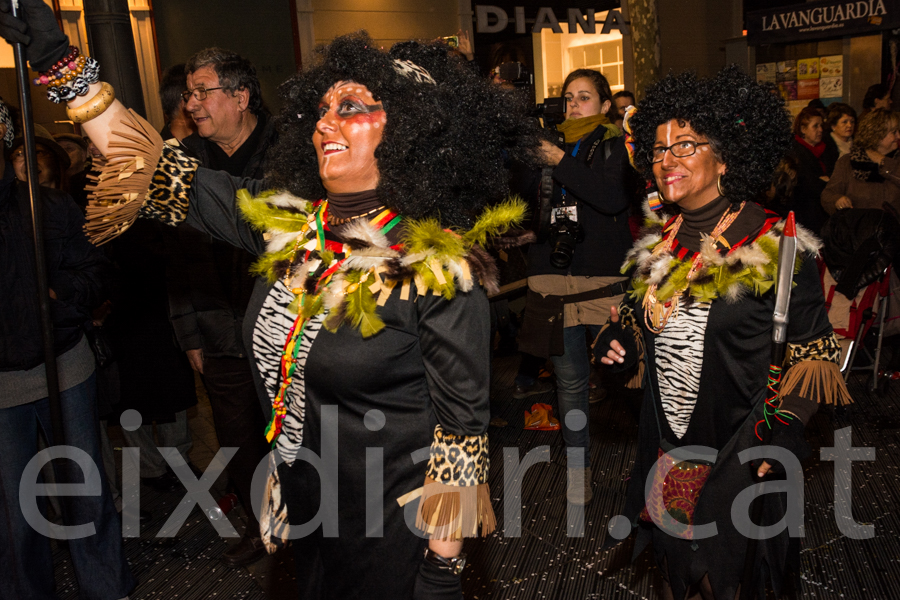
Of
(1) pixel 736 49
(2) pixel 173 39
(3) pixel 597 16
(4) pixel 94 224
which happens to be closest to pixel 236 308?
(4) pixel 94 224

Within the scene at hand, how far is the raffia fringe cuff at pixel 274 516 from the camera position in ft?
7.08

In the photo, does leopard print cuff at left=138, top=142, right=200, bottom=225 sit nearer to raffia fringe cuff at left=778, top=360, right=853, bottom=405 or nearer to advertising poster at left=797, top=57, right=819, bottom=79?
raffia fringe cuff at left=778, top=360, right=853, bottom=405

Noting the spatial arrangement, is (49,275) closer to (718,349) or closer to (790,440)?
(718,349)

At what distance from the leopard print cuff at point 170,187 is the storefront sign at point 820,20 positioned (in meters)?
13.8

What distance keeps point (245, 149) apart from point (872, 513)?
3493 mm

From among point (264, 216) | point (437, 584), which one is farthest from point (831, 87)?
point (437, 584)

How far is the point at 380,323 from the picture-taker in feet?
6.03

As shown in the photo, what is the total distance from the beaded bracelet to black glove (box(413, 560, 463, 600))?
1.38 meters

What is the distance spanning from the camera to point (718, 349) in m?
2.43

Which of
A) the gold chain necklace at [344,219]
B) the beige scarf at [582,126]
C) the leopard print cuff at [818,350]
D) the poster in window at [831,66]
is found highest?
the poster in window at [831,66]

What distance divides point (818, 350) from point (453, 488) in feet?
4.14

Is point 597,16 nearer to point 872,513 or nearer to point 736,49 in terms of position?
point 736,49

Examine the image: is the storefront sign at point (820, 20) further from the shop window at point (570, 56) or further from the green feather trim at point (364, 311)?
the green feather trim at point (364, 311)

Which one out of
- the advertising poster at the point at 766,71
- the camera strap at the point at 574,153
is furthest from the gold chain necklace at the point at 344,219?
the advertising poster at the point at 766,71
